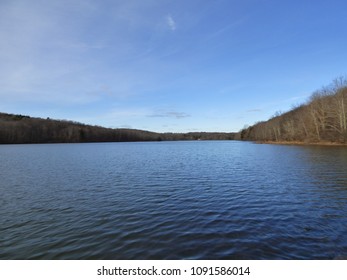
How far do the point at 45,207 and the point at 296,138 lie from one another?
96729 millimetres

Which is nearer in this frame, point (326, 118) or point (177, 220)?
point (177, 220)

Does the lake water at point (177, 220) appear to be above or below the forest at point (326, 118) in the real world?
below

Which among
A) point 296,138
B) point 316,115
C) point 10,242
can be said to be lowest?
point 10,242

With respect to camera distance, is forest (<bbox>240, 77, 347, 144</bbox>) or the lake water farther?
forest (<bbox>240, 77, 347, 144</bbox>)

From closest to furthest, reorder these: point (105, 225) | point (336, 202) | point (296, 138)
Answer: point (105, 225) → point (336, 202) → point (296, 138)

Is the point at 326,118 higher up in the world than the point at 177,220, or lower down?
higher up

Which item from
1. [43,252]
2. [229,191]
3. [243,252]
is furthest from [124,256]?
[229,191]

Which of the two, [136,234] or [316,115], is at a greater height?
[316,115]

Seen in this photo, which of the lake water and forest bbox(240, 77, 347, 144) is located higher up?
forest bbox(240, 77, 347, 144)

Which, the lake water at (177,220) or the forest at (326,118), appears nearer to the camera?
the lake water at (177,220)
